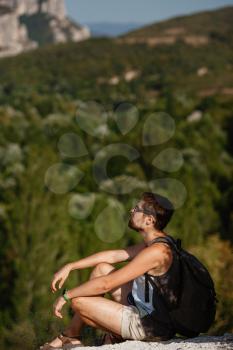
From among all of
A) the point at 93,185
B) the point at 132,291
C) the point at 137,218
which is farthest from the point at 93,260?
the point at 93,185

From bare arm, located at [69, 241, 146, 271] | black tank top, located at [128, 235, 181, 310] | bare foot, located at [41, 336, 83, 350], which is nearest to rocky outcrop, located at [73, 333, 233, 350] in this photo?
bare foot, located at [41, 336, 83, 350]

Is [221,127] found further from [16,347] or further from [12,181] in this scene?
[16,347]

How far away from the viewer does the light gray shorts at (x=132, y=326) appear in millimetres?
5384

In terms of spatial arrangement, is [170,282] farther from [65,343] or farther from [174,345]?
[65,343]

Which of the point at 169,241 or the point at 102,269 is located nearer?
the point at 169,241

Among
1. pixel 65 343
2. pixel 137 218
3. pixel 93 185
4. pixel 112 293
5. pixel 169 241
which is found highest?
pixel 137 218

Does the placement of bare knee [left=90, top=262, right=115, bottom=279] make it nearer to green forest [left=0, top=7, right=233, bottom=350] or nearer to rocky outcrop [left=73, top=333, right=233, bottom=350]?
rocky outcrop [left=73, top=333, right=233, bottom=350]

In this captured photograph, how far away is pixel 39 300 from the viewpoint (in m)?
28.3

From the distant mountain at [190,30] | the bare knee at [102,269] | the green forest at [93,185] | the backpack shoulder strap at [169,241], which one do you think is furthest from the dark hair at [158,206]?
the distant mountain at [190,30]

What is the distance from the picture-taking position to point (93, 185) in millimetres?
43906

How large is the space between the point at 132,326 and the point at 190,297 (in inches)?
20.5

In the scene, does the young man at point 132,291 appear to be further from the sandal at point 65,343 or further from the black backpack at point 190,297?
the black backpack at point 190,297

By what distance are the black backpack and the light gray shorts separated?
0.73 feet

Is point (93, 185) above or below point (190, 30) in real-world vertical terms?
below
